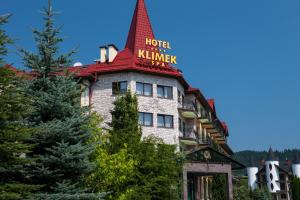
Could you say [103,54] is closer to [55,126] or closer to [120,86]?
[120,86]

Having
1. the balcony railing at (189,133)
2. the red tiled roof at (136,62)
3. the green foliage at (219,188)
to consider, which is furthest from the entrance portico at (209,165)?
the red tiled roof at (136,62)

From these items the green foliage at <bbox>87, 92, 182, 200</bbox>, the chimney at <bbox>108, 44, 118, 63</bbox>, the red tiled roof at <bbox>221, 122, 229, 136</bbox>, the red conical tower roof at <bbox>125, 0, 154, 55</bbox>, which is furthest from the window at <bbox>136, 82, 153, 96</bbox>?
the red tiled roof at <bbox>221, 122, 229, 136</bbox>

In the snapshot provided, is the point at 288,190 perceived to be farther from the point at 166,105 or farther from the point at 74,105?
the point at 74,105

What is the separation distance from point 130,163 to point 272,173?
82537 millimetres

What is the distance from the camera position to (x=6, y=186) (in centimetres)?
1369

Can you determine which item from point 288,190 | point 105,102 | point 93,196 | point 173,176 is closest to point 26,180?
point 93,196

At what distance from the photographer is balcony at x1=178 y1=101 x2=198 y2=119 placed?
39519 millimetres

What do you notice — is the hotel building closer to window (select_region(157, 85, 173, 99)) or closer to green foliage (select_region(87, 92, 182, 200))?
window (select_region(157, 85, 173, 99))

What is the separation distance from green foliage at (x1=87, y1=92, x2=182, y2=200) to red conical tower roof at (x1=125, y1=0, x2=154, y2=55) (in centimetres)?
1396

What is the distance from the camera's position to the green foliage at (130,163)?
19.7 metres

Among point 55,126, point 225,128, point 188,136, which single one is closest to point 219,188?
point 188,136

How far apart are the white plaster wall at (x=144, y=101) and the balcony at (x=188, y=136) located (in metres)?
1.31

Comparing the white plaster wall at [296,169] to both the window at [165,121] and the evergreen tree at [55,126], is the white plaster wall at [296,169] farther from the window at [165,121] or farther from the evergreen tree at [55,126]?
the evergreen tree at [55,126]

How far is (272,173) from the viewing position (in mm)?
96000
